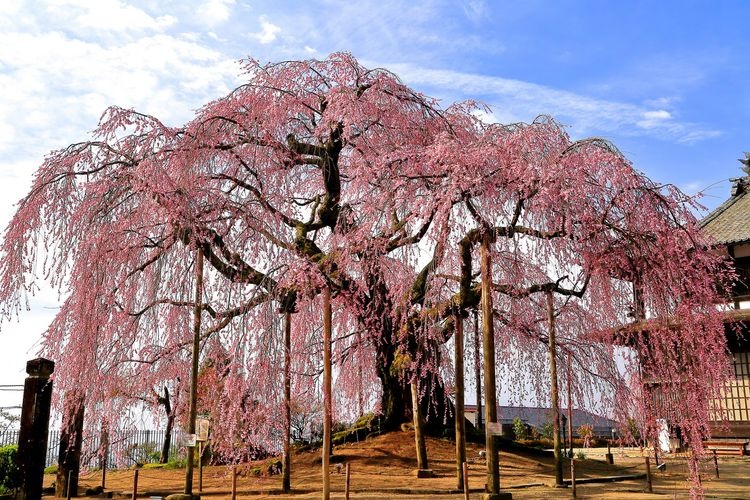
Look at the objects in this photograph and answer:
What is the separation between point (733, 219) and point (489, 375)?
57.7 feet

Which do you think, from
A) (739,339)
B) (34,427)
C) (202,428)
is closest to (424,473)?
(202,428)

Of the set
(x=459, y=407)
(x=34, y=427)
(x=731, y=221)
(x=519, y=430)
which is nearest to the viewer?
(x=34, y=427)

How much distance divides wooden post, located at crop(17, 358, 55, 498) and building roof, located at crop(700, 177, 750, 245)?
1999 centimetres

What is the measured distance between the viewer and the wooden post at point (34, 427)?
37.4ft

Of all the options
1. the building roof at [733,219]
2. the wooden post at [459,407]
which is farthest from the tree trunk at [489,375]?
the building roof at [733,219]

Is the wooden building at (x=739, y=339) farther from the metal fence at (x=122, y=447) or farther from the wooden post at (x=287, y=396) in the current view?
the metal fence at (x=122, y=447)

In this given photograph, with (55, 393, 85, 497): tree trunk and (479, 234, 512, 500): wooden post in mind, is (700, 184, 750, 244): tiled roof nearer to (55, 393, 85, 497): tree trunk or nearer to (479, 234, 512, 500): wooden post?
A: (479, 234, 512, 500): wooden post

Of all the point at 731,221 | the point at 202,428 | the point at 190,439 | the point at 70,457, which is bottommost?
the point at 70,457

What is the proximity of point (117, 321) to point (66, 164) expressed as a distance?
3446 mm

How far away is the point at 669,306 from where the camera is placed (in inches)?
496

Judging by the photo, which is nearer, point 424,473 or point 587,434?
point 424,473

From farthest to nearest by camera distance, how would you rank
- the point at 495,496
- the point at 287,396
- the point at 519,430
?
the point at 519,430, the point at 287,396, the point at 495,496

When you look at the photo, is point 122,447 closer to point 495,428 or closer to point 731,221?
point 495,428

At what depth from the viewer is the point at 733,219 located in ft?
84.9
